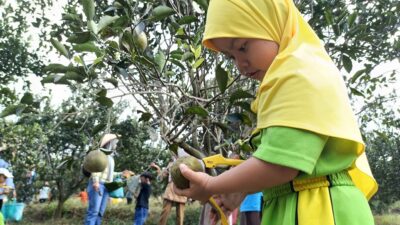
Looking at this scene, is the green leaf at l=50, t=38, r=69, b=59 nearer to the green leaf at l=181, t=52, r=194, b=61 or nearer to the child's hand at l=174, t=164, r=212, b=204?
the green leaf at l=181, t=52, r=194, b=61

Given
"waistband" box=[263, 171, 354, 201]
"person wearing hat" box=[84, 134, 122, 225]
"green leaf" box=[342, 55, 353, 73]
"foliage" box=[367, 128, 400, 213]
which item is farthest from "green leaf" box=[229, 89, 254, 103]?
"foliage" box=[367, 128, 400, 213]

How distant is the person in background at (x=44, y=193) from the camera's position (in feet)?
34.2

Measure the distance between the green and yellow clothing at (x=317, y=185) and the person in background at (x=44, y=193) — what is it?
998cm

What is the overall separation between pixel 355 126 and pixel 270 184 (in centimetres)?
23

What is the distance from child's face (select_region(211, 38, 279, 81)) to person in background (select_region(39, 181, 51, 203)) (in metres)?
9.91

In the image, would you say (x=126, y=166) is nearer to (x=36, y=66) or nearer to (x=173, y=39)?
(x=36, y=66)

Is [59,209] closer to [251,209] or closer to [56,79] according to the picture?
[251,209]

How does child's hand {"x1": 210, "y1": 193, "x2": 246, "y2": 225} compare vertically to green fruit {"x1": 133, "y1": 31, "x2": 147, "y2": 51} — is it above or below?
below

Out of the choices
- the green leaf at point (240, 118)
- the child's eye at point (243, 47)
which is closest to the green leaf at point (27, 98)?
the green leaf at point (240, 118)

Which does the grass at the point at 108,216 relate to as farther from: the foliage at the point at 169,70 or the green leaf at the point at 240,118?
the green leaf at the point at 240,118

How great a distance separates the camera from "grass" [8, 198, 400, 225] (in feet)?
29.8

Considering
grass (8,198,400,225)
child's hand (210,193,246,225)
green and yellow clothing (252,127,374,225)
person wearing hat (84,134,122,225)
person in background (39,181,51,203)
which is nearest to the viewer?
green and yellow clothing (252,127,374,225)

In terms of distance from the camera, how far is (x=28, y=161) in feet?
28.1

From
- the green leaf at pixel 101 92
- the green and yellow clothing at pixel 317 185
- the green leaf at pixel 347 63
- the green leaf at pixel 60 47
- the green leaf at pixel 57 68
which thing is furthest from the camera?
the green leaf at pixel 347 63
